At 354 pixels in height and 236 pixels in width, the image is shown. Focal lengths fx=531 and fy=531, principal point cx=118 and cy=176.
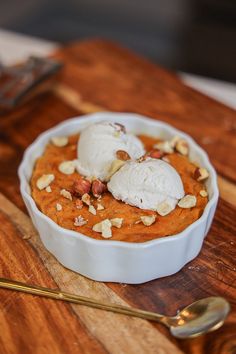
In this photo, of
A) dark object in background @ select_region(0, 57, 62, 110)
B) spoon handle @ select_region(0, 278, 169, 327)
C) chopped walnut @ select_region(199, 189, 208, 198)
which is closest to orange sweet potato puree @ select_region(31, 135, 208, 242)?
chopped walnut @ select_region(199, 189, 208, 198)

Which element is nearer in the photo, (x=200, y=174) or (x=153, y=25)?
(x=200, y=174)

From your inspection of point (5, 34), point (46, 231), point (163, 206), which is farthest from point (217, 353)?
point (5, 34)

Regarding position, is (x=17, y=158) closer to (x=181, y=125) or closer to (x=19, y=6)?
(x=181, y=125)

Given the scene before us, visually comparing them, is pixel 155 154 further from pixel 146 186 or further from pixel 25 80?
pixel 25 80

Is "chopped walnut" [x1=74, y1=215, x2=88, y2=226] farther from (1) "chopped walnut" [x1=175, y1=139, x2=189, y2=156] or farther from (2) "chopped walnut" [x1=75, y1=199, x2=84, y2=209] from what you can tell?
(1) "chopped walnut" [x1=175, y1=139, x2=189, y2=156]

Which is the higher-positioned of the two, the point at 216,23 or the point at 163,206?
the point at 163,206

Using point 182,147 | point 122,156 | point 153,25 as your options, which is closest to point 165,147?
point 182,147
